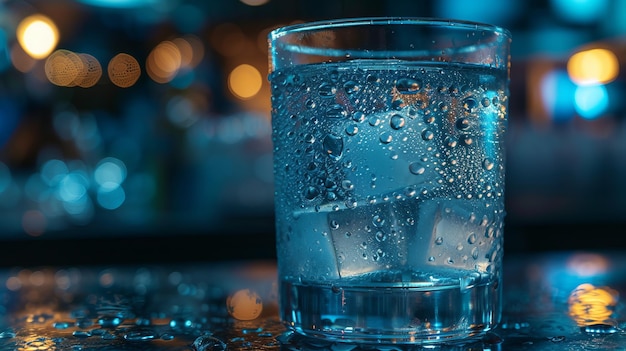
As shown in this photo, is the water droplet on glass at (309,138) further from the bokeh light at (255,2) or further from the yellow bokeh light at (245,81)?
the yellow bokeh light at (245,81)

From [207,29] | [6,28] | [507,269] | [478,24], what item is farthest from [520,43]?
[478,24]

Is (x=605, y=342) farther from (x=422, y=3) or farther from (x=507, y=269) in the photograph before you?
(x=422, y=3)

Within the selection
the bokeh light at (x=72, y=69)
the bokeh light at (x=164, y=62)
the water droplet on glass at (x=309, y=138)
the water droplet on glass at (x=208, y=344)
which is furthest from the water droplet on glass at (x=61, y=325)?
the bokeh light at (x=164, y=62)

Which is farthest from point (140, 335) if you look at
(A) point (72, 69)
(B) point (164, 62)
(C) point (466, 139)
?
(B) point (164, 62)

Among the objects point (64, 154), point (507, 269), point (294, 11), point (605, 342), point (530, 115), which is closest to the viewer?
point (605, 342)

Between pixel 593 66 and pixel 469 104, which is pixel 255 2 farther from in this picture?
pixel 469 104

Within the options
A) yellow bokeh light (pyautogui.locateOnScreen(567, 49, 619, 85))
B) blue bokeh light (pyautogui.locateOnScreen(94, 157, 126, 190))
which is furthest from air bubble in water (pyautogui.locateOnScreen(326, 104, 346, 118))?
yellow bokeh light (pyautogui.locateOnScreen(567, 49, 619, 85))
